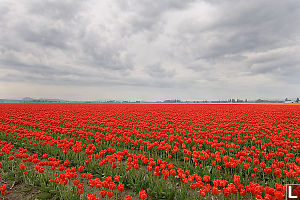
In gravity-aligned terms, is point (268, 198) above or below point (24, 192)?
above

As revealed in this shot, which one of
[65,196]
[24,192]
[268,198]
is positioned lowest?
[24,192]

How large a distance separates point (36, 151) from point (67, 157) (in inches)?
91.3

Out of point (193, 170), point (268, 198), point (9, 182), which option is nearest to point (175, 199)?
point (193, 170)

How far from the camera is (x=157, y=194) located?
4.45 m

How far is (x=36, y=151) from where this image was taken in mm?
7969

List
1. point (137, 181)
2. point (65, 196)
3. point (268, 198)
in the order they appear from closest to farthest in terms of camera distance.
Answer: point (268, 198)
point (65, 196)
point (137, 181)

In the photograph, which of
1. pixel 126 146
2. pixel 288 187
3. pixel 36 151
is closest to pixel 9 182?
pixel 36 151

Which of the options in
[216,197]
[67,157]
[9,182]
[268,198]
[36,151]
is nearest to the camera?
[268,198]

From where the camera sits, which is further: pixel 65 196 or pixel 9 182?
pixel 9 182

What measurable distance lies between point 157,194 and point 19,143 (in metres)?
8.61

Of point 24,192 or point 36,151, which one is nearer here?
point 24,192

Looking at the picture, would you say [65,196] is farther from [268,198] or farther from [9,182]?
[268,198]

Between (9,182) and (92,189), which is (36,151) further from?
(92,189)

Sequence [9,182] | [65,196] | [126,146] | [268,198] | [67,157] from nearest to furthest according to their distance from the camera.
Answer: [268,198] → [65,196] → [9,182] → [67,157] → [126,146]
